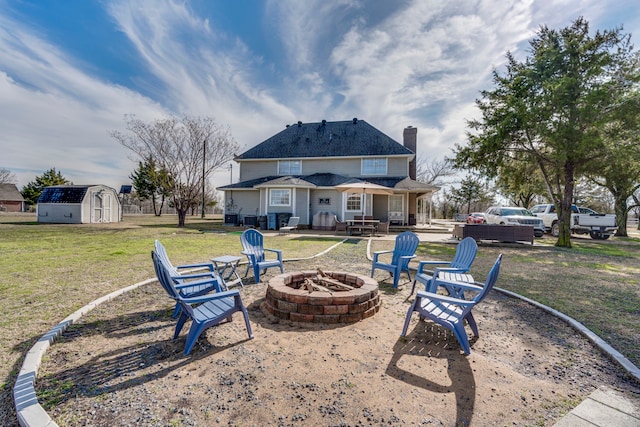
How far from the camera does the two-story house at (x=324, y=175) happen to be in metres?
19.1

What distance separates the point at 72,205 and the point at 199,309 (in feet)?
88.7

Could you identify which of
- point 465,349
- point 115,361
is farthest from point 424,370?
point 115,361

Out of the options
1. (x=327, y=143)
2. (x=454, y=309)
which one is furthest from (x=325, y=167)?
(x=454, y=309)

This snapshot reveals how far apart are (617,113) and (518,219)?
672 cm

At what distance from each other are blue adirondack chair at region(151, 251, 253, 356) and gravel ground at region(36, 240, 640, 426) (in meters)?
0.24

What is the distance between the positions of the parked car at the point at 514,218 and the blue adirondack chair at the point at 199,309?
17.6 m

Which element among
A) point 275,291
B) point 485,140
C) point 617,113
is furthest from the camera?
point 485,140

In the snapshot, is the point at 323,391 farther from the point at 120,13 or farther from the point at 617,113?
the point at 617,113

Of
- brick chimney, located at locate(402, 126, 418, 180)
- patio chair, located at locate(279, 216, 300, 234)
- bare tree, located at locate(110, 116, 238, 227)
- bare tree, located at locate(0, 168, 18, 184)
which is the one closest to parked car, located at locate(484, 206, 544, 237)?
brick chimney, located at locate(402, 126, 418, 180)

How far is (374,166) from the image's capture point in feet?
68.4

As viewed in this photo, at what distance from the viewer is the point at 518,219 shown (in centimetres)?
1584

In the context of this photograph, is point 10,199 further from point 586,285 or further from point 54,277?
point 586,285

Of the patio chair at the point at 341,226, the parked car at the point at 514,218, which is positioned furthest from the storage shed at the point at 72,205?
the parked car at the point at 514,218

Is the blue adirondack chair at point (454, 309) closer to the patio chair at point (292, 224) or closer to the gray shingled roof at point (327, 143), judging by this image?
the patio chair at point (292, 224)
